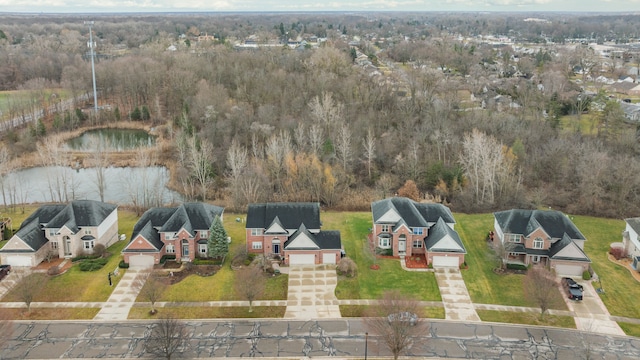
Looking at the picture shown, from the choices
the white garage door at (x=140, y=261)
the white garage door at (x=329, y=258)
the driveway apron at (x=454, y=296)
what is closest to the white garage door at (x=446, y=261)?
the driveway apron at (x=454, y=296)

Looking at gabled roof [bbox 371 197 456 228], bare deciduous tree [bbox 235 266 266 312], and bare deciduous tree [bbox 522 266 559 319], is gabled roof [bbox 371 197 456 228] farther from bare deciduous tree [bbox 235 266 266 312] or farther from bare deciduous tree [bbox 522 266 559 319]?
bare deciduous tree [bbox 235 266 266 312]

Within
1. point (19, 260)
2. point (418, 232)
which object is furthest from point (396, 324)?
point (19, 260)

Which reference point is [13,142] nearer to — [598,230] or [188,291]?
[188,291]

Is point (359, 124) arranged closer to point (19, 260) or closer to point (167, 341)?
point (19, 260)

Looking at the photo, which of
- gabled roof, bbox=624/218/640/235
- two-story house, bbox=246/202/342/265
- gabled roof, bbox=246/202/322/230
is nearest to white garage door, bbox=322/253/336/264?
two-story house, bbox=246/202/342/265

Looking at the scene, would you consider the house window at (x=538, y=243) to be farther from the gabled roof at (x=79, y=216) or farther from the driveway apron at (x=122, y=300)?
the gabled roof at (x=79, y=216)

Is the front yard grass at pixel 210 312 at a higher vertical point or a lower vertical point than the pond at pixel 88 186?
lower

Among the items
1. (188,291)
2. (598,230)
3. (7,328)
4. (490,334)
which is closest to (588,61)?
(598,230)
